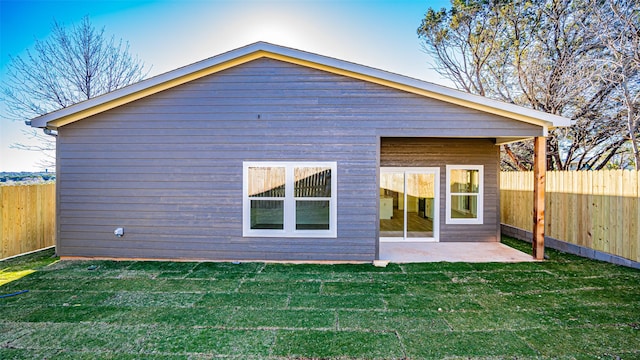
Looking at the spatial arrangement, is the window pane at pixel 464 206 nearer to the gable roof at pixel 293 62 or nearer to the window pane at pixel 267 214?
the gable roof at pixel 293 62

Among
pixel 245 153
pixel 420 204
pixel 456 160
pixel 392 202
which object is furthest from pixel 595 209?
pixel 245 153

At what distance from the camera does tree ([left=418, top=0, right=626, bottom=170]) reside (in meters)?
9.92

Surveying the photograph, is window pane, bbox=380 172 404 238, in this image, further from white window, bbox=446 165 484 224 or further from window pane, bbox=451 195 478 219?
window pane, bbox=451 195 478 219

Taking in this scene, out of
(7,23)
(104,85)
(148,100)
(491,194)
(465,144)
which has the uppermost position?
(7,23)

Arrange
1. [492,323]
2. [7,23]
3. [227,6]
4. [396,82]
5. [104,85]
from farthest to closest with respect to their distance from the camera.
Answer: [104,85], [7,23], [227,6], [396,82], [492,323]

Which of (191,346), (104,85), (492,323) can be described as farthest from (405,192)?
(104,85)

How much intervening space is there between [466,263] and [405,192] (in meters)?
2.46

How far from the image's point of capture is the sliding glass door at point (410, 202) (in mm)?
7992

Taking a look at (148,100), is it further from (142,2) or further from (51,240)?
(142,2)

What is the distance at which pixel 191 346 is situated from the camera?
3.06m

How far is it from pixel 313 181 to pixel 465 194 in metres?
4.41

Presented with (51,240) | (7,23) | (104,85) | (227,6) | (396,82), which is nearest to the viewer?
(396,82)

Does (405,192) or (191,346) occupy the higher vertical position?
(405,192)

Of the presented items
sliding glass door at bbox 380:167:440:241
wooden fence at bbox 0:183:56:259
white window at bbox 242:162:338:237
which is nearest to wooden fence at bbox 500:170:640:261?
sliding glass door at bbox 380:167:440:241
